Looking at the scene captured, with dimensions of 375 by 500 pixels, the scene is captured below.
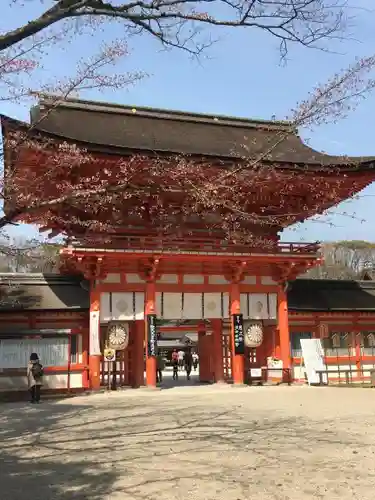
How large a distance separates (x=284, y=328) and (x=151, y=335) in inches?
182

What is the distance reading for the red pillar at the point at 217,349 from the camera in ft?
60.3

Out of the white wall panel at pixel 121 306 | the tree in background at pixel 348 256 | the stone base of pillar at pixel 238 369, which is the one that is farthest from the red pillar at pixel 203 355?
the tree in background at pixel 348 256

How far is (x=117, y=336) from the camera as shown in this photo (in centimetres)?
1627

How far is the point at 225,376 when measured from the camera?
19094 mm

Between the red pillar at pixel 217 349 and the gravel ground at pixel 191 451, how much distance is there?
6613 mm

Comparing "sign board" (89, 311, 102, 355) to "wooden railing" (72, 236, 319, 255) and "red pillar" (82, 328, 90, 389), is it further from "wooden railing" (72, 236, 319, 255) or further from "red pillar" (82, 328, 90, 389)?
"wooden railing" (72, 236, 319, 255)

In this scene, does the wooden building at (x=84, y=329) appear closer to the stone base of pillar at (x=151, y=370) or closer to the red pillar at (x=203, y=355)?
the red pillar at (x=203, y=355)

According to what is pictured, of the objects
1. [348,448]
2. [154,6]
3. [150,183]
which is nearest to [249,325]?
[348,448]

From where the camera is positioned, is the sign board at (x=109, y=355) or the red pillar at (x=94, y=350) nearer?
→ the red pillar at (x=94, y=350)

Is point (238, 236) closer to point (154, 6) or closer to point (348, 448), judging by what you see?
point (348, 448)

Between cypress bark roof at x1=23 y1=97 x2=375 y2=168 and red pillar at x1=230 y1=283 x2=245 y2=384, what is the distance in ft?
14.4

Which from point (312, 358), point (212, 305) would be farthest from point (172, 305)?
point (312, 358)

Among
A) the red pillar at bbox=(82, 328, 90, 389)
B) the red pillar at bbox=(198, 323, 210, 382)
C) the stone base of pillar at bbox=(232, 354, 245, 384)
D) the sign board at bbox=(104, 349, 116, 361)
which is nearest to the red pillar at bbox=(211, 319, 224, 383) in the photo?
the red pillar at bbox=(198, 323, 210, 382)

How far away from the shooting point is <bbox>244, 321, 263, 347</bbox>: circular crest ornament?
684 inches
